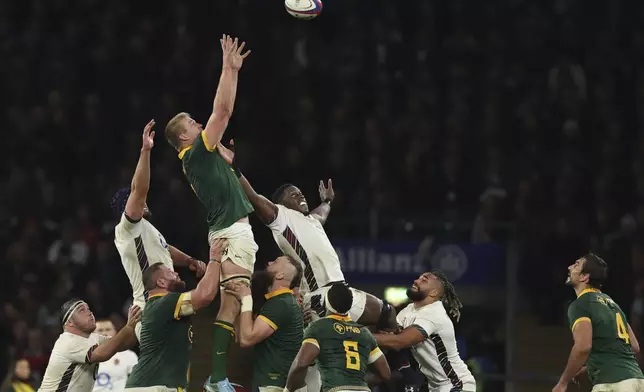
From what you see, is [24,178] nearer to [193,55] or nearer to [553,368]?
[193,55]

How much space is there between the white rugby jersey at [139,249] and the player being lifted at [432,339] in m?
2.06

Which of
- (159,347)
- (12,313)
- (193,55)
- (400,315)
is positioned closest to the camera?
(159,347)

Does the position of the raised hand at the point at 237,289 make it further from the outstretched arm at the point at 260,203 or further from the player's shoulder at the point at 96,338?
the player's shoulder at the point at 96,338

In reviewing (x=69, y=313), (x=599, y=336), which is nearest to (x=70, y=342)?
(x=69, y=313)

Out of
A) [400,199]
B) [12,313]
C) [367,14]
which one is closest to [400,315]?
[400,199]

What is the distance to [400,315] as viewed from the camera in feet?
39.6

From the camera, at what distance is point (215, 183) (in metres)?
10.4

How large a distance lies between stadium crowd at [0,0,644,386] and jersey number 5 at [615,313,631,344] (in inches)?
178

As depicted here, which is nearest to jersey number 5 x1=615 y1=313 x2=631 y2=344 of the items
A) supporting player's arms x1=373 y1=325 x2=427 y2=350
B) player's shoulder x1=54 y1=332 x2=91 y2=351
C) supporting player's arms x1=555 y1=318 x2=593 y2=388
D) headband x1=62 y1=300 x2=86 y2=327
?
supporting player's arms x1=555 y1=318 x2=593 y2=388

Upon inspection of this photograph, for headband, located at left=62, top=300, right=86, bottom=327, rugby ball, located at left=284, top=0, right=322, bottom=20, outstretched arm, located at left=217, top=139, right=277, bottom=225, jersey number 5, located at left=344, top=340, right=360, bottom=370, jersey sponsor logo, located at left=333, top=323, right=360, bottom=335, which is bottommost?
jersey number 5, located at left=344, top=340, right=360, bottom=370

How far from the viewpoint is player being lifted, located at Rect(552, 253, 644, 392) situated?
11.1 metres

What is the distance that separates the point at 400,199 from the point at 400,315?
19.0 feet

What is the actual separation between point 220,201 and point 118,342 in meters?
1.44

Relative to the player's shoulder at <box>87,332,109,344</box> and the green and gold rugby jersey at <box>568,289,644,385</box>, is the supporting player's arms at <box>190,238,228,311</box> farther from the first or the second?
the green and gold rugby jersey at <box>568,289,644,385</box>
